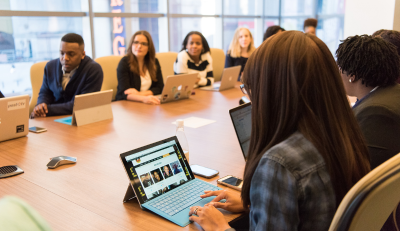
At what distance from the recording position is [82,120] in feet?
7.56

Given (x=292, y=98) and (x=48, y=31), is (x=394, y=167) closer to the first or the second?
(x=292, y=98)

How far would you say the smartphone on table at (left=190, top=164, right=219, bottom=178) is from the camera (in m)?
1.48

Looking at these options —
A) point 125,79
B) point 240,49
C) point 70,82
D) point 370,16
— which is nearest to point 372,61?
point 70,82

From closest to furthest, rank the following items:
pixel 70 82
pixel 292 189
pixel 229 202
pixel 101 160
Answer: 1. pixel 292 189
2. pixel 229 202
3. pixel 101 160
4. pixel 70 82

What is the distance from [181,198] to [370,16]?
488 centimetres

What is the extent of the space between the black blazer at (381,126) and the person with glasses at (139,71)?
6.92 ft

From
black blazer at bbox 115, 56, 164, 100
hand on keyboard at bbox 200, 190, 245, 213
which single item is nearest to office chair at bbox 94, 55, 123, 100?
black blazer at bbox 115, 56, 164, 100

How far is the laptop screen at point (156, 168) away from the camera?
4.06 feet

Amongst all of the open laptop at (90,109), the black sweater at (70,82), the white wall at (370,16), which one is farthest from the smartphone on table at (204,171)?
the white wall at (370,16)

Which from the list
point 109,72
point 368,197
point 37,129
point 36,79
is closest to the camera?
point 368,197

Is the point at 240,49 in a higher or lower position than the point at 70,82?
higher

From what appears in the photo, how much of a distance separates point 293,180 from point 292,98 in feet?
0.64

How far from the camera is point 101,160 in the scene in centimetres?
169

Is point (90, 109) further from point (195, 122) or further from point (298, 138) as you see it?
point (298, 138)
